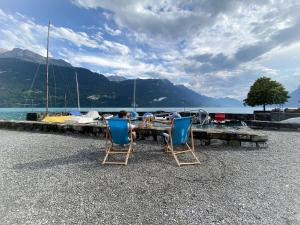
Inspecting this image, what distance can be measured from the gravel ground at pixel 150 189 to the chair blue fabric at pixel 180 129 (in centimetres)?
47

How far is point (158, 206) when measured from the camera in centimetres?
251

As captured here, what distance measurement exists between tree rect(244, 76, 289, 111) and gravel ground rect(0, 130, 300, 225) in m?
27.0

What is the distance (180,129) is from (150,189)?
1826mm

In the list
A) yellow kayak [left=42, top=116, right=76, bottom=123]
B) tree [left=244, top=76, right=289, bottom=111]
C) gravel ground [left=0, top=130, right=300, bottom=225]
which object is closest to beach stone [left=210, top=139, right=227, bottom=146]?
gravel ground [left=0, top=130, right=300, bottom=225]

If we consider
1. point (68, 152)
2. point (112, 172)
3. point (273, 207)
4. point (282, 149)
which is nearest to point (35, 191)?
point (112, 172)

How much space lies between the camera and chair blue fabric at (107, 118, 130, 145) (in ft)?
14.3

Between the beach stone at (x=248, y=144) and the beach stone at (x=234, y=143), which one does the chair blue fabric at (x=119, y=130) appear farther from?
the beach stone at (x=248, y=144)

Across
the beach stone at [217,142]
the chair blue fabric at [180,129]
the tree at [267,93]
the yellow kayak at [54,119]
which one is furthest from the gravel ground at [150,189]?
the tree at [267,93]

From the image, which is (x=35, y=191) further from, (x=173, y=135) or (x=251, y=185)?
(x=251, y=185)

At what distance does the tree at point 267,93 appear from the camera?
28266 millimetres

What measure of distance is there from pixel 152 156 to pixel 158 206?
2191 mm

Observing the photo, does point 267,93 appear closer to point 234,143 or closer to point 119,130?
point 234,143

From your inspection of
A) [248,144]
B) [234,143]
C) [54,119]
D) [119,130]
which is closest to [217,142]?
[234,143]

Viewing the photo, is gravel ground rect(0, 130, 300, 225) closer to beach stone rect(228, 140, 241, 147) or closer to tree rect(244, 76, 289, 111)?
beach stone rect(228, 140, 241, 147)
